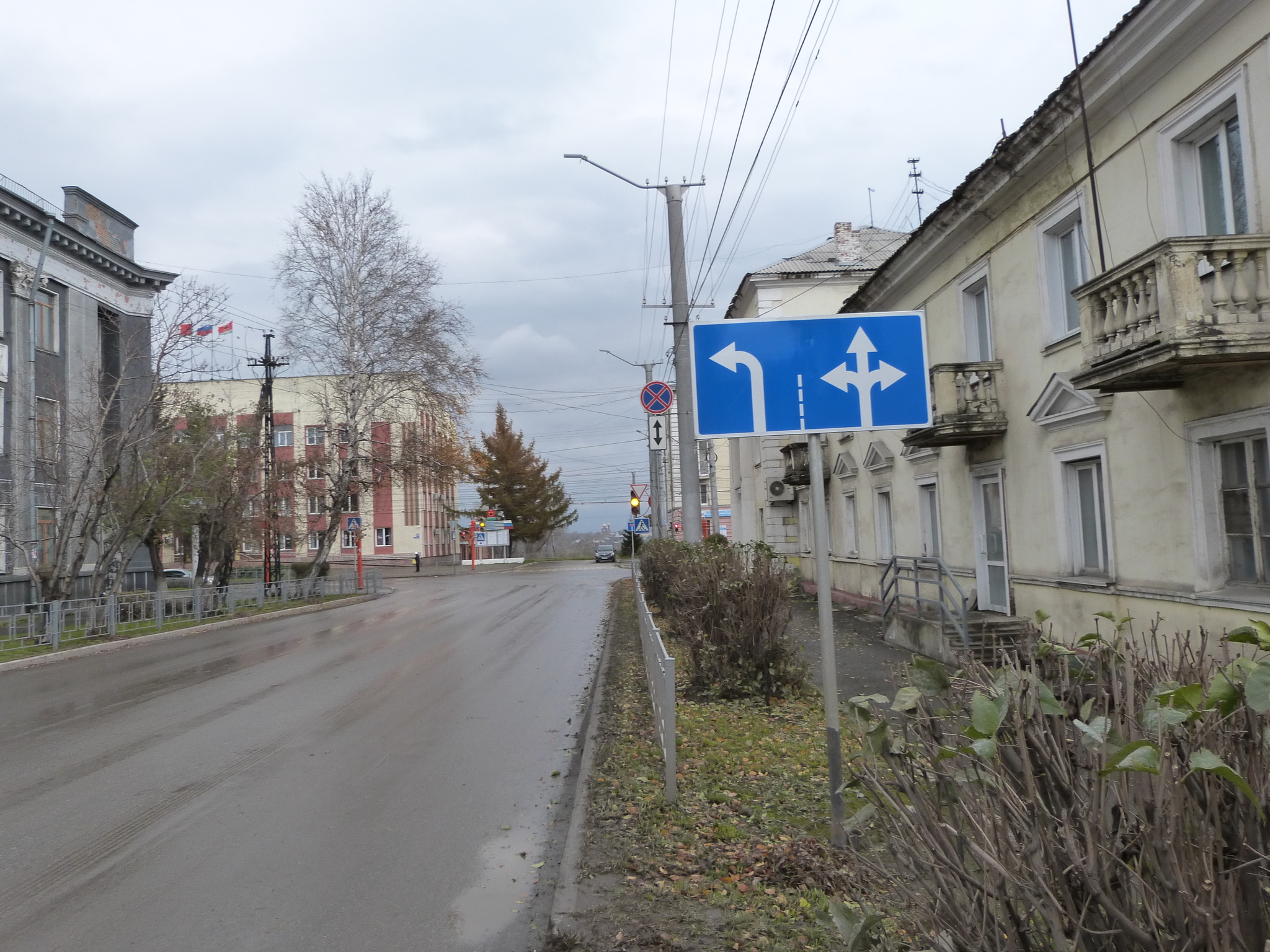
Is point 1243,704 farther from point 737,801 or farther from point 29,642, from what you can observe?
point 29,642

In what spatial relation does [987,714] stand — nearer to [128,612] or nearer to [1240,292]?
[1240,292]

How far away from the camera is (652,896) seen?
15.0 feet

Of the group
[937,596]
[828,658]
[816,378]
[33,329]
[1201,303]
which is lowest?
[937,596]

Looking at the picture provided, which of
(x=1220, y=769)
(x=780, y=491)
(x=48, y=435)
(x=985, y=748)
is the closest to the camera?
(x=1220, y=769)

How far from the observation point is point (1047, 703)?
2.26m

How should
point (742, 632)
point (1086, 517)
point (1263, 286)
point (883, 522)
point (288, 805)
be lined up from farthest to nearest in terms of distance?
1. point (883, 522)
2. point (1086, 517)
3. point (742, 632)
4. point (1263, 286)
5. point (288, 805)

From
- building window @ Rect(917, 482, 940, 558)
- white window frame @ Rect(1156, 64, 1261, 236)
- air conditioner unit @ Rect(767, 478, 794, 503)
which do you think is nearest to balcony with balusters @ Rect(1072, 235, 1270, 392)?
white window frame @ Rect(1156, 64, 1261, 236)

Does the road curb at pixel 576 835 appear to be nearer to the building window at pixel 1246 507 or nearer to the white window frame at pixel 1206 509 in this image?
the white window frame at pixel 1206 509

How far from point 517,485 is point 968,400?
67.3m

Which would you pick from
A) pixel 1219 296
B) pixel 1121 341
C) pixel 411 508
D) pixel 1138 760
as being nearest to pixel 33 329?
pixel 1121 341

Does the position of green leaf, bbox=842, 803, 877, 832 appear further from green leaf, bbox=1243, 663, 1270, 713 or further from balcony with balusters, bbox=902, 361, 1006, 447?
balcony with balusters, bbox=902, 361, 1006, 447

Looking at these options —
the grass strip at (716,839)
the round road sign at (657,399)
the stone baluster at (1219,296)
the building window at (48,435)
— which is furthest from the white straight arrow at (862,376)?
the building window at (48,435)

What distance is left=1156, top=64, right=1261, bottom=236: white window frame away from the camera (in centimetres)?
875

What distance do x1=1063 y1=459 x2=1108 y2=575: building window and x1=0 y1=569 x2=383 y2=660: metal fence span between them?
A: 17.0m
